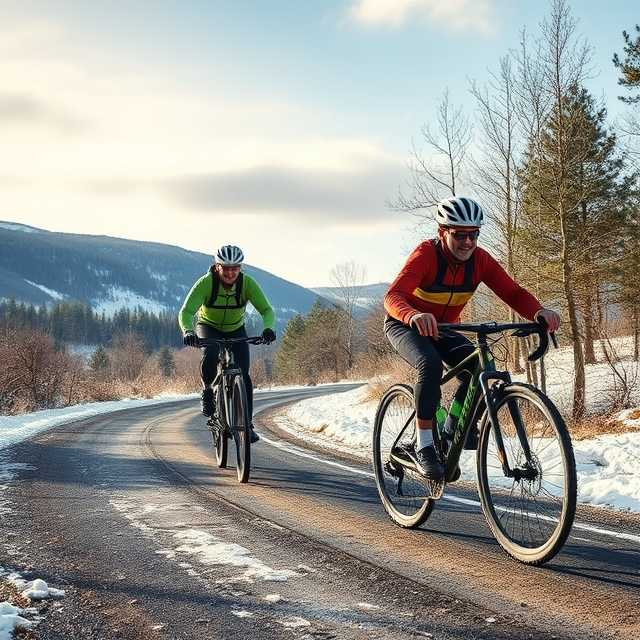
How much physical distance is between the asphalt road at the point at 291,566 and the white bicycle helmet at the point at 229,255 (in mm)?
2471

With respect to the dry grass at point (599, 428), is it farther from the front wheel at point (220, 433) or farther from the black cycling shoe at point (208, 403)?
the black cycling shoe at point (208, 403)

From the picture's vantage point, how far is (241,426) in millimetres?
7242

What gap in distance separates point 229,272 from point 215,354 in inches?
41.7

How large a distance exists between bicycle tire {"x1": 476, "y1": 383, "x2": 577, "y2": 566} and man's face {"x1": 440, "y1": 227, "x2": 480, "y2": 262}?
1079mm

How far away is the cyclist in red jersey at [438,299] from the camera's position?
434 centimetres

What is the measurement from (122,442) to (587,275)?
12.1 m

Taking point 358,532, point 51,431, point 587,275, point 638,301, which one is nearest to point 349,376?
point 638,301

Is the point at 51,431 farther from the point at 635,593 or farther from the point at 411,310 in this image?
the point at 635,593

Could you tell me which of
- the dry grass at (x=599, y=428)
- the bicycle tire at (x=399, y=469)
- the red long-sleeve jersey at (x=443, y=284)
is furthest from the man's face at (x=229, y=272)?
the dry grass at (x=599, y=428)

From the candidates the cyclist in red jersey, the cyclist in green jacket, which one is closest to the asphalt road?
the cyclist in red jersey

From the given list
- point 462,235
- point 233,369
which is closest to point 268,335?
point 233,369

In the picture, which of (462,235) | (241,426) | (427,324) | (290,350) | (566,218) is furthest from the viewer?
(290,350)

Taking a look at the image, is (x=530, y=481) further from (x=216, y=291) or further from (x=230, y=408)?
(x=216, y=291)

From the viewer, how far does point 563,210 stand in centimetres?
1574
